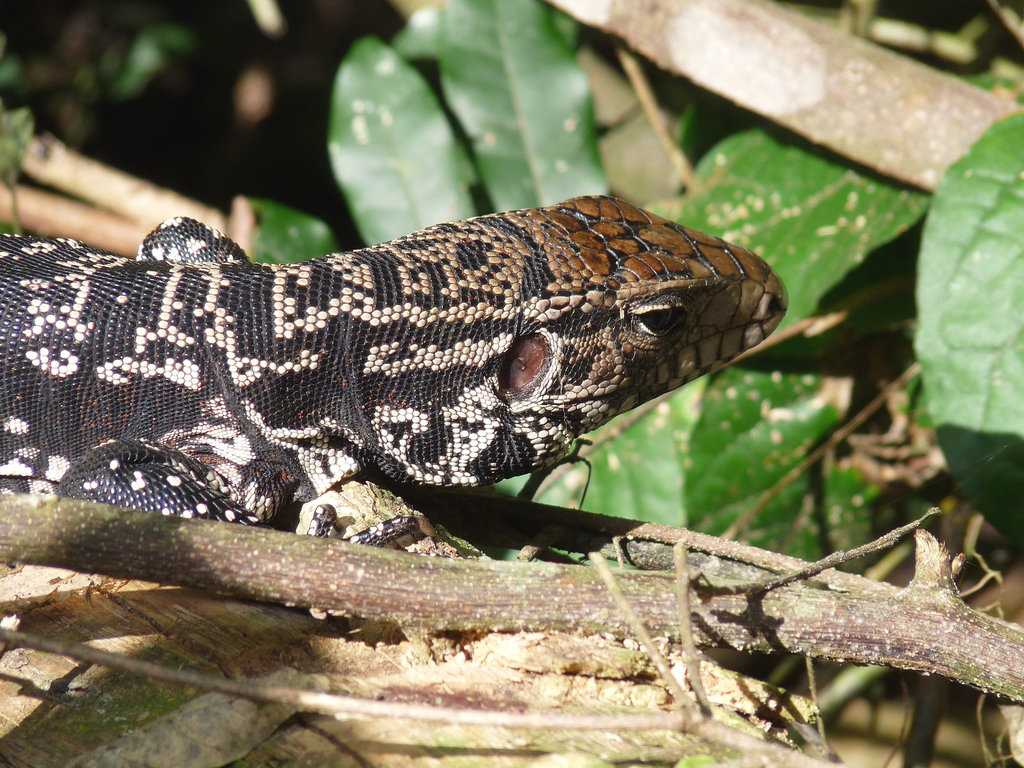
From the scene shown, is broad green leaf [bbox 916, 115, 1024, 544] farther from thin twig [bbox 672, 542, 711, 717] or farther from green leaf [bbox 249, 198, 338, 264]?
green leaf [bbox 249, 198, 338, 264]

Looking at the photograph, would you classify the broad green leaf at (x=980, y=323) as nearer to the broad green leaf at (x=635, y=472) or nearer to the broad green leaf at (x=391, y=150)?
the broad green leaf at (x=635, y=472)

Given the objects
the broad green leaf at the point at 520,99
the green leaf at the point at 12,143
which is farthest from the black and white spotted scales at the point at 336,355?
the broad green leaf at the point at 520,99

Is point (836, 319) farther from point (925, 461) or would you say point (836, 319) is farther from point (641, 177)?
point (641, 177)

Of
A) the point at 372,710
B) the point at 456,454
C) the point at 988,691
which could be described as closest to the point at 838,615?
the point at 988,691

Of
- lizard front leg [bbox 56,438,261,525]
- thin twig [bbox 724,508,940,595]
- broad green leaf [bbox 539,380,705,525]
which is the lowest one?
broad green leaf [bbox 539,380,705,525]

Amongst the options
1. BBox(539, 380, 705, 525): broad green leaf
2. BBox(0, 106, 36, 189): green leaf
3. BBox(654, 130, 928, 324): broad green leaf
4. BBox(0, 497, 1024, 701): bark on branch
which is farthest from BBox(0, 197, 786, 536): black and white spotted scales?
BBox(0, 106, 36, 189): green leaf

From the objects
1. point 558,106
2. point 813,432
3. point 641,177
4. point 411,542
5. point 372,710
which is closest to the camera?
point 372,710

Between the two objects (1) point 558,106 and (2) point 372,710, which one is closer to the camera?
(2) point 372,710
